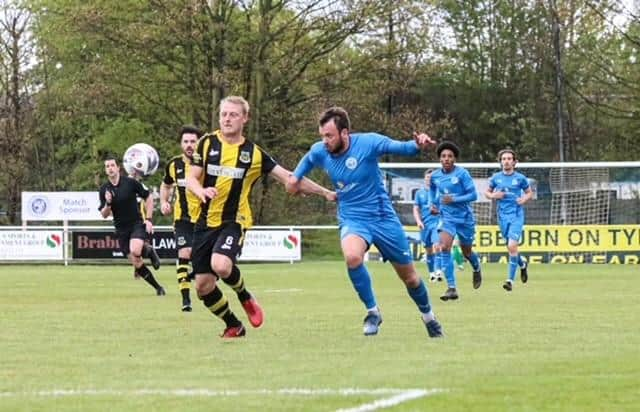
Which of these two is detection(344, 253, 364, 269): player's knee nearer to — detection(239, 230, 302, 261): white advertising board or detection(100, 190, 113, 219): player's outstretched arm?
detection(100, 190, 113, 219): player's outstretched arm

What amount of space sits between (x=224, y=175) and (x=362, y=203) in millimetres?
1211

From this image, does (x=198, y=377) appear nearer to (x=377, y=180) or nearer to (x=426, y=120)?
(x=377, y=180)

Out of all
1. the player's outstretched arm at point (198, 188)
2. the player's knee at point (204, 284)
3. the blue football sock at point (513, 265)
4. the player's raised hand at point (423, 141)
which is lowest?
the blue football sock at point (513, 265)

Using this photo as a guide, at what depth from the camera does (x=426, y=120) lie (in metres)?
48.8

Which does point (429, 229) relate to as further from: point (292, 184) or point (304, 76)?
point (304, 76)

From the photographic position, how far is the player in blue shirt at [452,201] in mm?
17797

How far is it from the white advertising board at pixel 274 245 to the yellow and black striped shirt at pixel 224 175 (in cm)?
2443

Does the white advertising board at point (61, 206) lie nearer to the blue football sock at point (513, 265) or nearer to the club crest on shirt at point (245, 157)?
the blue football sock at point (513, 265)

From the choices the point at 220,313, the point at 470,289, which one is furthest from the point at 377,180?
the point at 470,289

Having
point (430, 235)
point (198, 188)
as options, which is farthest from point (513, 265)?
point (198, 188)

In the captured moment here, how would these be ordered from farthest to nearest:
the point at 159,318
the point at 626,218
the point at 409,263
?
the point at 626,218 → the point at 159,318 → the point at 409,263

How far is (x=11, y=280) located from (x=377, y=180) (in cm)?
1604

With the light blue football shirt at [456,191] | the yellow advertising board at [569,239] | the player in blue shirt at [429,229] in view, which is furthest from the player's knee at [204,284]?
the yellow advertising board at [569,239]

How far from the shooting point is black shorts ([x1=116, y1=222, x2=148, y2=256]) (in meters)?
19.2
